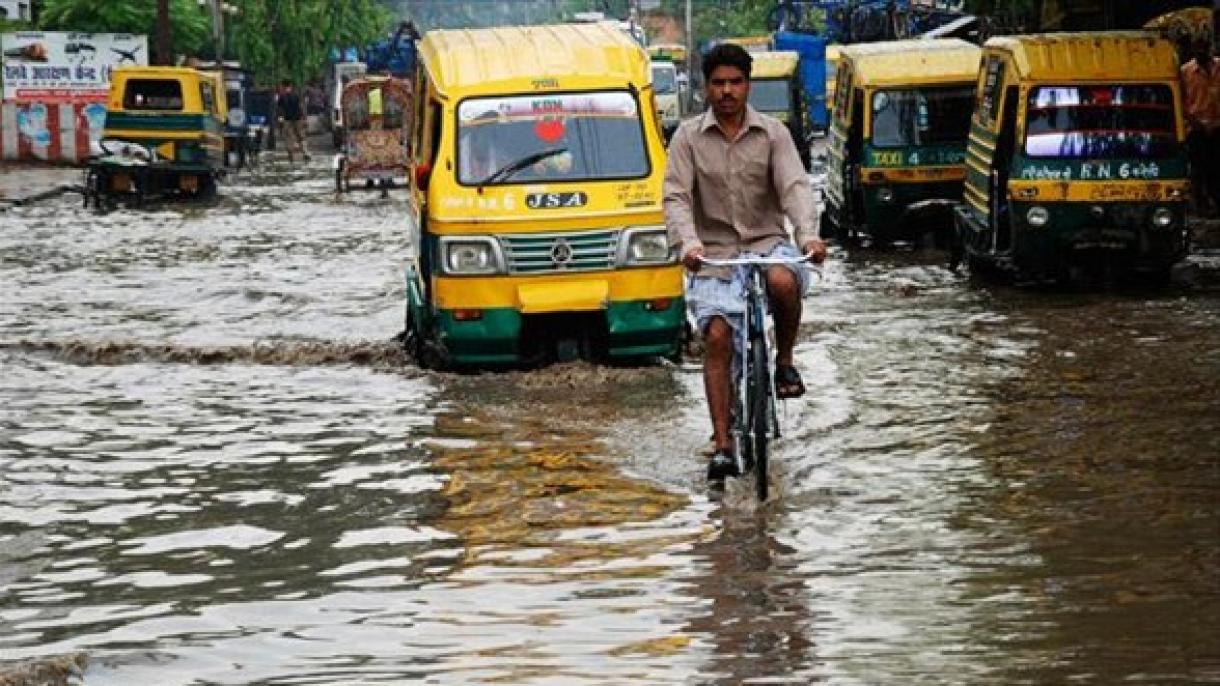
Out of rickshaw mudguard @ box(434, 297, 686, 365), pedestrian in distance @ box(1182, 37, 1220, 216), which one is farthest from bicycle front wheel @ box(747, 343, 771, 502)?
pedestrian in distance @ box(1182, 37, 1220, 216)

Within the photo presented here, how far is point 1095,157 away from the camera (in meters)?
19.5

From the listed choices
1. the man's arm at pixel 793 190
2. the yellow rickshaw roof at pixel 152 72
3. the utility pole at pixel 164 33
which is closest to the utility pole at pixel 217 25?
the utility pole at pixel 164 33

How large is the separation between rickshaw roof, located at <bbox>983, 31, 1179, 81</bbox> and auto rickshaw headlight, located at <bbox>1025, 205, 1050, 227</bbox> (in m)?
1.08

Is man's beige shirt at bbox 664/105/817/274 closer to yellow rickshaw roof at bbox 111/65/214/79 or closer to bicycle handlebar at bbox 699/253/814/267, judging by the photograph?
bicycle handlebar at bbox 699/253/814/267

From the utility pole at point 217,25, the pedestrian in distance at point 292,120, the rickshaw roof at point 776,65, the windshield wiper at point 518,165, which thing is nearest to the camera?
the windshield wiper at point 518,165

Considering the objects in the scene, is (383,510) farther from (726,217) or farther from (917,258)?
(917,258)

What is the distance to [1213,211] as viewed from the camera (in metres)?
27.6

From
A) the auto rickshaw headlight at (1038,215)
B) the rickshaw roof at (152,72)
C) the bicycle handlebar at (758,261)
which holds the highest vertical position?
the bicycle handlebar at (758,261)

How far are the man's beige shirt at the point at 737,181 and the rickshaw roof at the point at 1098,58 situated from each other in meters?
9.54

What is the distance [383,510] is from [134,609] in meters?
2.21

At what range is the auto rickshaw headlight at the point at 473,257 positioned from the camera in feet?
49.4

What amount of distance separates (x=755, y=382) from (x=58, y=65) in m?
44.7

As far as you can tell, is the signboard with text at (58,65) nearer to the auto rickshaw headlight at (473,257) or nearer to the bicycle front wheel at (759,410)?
the auto rickshaw headlight at (473,257)

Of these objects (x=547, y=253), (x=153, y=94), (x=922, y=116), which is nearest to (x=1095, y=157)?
(x=922, y=116)
